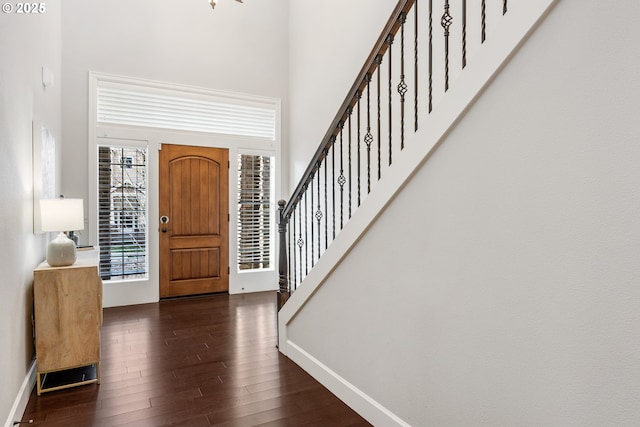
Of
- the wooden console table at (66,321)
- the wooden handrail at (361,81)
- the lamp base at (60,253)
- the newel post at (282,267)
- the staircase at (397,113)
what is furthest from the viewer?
the newel post at (282,267)

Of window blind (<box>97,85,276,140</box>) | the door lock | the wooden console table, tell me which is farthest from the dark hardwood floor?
window blind (<box>97,85,276,140</box>)

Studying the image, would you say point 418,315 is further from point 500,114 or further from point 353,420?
point 500,114

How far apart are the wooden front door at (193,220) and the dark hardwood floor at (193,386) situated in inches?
46.8

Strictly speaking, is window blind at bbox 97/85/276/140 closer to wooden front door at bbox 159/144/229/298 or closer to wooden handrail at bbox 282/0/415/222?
wooden front door at bbox 159/144/229/298

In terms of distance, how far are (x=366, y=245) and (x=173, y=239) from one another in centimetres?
380

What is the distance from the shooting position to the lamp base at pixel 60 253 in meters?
2.80

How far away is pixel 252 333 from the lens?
388cm

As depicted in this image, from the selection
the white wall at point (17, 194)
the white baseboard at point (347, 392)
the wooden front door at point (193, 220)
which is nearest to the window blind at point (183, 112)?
the wooden front door at point (193, 220)

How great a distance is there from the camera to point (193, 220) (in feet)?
17.8

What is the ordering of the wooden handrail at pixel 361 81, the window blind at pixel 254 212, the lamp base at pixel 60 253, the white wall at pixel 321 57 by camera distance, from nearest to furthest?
the wooden handrail at pixel 361 81, the lamp base at pixel 60 253, the white wall at pixel 321 57, the window blind at pixel 254 212

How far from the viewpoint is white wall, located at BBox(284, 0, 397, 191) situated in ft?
14.1

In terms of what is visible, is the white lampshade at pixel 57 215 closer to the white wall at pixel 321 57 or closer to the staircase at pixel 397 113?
the staircase at pixel 397 113

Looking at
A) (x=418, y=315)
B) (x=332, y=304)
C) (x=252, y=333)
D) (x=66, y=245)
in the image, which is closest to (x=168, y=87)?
(x=66, y=245)

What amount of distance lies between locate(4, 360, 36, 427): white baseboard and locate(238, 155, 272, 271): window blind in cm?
312
